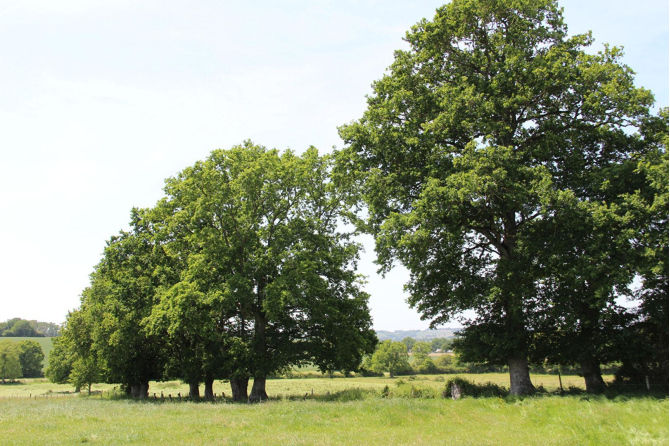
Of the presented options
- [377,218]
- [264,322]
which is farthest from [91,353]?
[377,218]

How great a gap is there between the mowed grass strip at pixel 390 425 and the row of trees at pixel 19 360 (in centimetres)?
9416

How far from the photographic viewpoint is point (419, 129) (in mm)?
24125

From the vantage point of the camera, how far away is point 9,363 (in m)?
93.9

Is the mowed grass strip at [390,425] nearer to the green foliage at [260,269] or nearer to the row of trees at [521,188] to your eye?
the row of trees at [521,188]

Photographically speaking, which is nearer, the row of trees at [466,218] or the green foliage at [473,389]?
the row of trees at [466,218]

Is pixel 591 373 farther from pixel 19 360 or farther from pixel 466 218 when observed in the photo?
pixel 19 360

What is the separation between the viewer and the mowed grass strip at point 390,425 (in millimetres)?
12992

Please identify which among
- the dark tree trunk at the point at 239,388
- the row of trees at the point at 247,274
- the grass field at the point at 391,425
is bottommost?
the dark tree trunk at the point at 239,388

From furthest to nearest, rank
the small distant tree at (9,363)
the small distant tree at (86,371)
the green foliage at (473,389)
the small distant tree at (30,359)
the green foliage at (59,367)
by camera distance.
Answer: the small distant tree at (30,359) → the small distant tree at (9,363) → the green foliage at (59,367) → the small distant tree at (86,371) → the green foliage at (473,389)

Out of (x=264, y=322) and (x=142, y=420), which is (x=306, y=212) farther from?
(x=142, y=420)

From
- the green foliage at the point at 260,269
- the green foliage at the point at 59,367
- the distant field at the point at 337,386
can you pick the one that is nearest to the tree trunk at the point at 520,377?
the distant field at the point at 337,386

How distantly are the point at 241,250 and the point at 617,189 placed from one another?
23.8 m

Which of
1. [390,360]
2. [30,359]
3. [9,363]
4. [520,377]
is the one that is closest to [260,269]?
[520,377]

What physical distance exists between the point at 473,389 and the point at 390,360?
268ft
